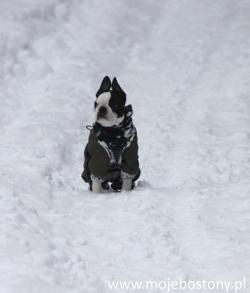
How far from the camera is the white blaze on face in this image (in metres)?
6.23

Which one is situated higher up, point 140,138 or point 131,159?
point 140,138

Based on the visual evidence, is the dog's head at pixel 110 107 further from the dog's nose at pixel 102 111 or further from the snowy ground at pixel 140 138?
the snowy ground at pixel 140 138

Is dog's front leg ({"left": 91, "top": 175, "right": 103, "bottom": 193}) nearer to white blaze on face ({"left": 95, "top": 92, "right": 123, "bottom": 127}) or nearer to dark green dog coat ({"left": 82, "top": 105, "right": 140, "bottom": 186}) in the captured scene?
dark green dog coat ({"left": 82, "top": 105, "right": 140, "bottom": 186})

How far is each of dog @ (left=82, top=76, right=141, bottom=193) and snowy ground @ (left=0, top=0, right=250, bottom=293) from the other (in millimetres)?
292

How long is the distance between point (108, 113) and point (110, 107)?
0.07 meters

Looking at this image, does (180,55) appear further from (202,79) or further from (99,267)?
(99,267)

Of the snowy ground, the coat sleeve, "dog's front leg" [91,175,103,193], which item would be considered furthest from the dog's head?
the snowy ground

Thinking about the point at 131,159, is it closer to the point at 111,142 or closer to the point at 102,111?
the point at 111,142

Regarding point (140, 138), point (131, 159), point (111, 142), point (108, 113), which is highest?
point (140, 138)

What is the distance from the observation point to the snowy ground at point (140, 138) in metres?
4.57

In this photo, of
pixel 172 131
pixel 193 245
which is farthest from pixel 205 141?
pixel 193 245

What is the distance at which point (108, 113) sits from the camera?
6273 millimetres

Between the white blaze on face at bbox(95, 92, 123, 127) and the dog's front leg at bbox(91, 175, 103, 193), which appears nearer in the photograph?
the white blaze on face at bbox(95, 92, 123, 127)

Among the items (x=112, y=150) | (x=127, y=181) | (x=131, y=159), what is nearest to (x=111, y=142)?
(x=112, y=150)
